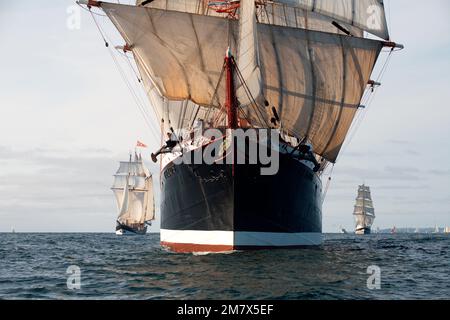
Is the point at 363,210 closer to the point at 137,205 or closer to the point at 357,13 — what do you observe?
the point at 137,205

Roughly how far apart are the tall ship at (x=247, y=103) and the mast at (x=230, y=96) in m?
0.07

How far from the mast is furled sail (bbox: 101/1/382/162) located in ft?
3.38

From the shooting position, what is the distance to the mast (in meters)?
27.1

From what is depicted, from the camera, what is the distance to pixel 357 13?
41062 mm

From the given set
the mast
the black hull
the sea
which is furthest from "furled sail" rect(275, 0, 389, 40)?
the sea

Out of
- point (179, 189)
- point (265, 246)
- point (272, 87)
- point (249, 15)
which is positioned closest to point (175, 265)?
point (265, 246)

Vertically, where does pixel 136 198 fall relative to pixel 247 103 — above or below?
below

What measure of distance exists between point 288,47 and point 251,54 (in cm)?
917

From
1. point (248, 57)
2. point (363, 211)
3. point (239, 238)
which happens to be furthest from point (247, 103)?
point (363, 211)

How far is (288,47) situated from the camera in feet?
120

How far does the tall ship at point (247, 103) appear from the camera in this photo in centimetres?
2544

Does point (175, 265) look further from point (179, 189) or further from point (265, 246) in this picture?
point (179, 189)

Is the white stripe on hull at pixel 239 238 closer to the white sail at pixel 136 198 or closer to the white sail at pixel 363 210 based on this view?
the white sail at pixel 136 198

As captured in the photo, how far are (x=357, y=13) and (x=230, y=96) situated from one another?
18791mm
